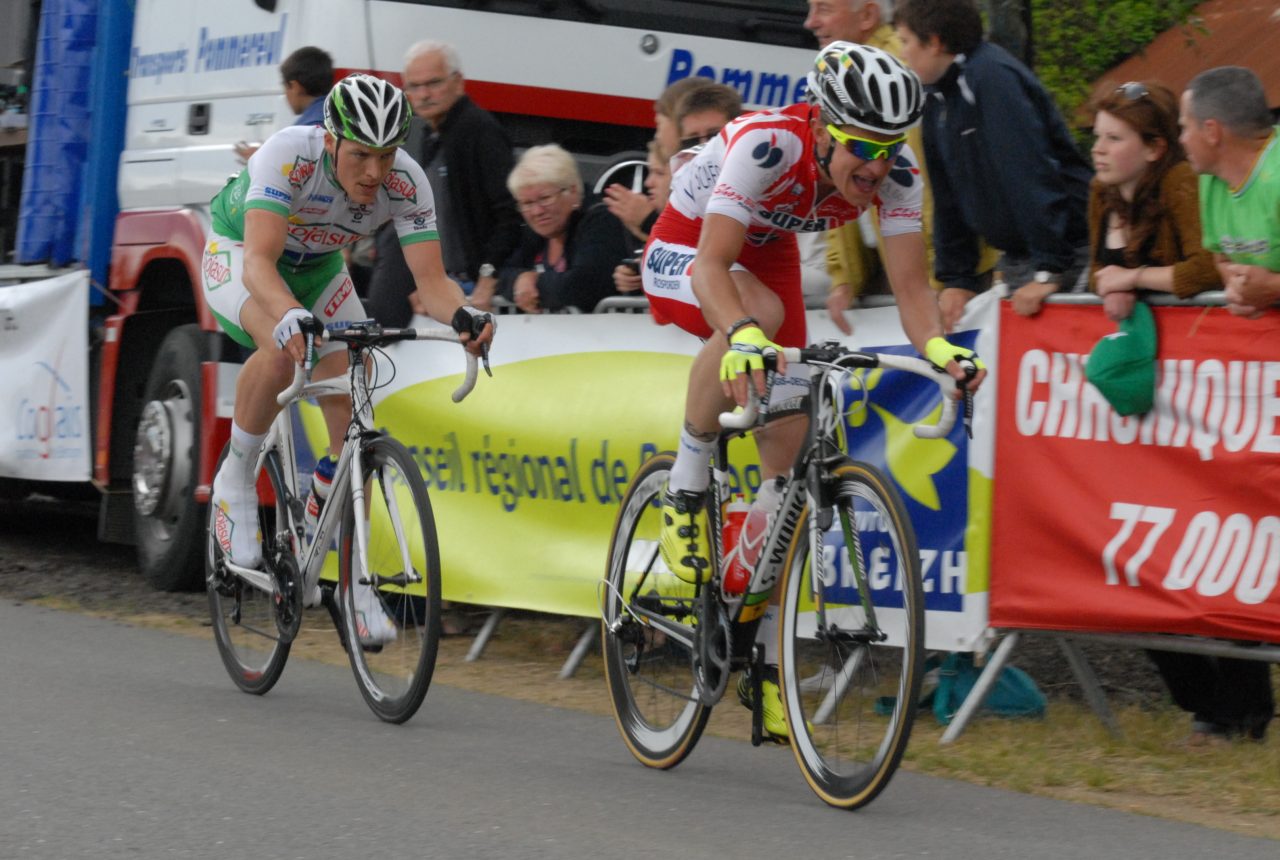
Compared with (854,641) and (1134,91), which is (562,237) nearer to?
(1134,91)

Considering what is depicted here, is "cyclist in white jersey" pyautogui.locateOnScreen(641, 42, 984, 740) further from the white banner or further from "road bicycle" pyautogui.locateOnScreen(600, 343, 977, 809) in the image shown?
the white banner

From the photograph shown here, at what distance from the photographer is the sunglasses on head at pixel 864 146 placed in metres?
5.38

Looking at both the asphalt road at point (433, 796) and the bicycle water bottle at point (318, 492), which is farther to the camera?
the bicycle water bottle at point (318, 492)

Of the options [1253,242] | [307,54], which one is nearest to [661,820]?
[1253,242]

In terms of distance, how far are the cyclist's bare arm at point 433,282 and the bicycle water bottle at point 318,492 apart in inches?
24.4

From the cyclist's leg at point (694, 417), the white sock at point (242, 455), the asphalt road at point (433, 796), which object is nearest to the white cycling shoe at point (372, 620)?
the asphalt road at point (433, 796)

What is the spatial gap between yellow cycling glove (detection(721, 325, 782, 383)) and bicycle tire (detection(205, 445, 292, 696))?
8.53 feet

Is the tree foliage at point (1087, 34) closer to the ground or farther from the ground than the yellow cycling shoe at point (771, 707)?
farther from the ground

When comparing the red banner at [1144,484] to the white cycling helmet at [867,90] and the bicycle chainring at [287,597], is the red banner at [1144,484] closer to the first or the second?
the white cycling helmet at [867,90]

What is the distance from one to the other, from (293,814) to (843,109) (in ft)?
7.38

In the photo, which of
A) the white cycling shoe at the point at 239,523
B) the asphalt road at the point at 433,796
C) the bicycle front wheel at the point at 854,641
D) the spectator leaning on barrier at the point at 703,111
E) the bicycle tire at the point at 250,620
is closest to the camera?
the asphalt road at the point at 433,796

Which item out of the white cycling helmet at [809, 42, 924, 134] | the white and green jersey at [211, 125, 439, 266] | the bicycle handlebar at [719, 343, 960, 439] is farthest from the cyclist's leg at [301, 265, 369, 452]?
the white cycling helmet at [809, 42, 924, 134]

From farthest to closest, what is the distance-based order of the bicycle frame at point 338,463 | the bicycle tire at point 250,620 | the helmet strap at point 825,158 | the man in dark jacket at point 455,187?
the man in dark jacket at point 455,187
the bicycle tire at point 250,620
the bicycle frame at point 338,463
the helmet strap at point 825,158

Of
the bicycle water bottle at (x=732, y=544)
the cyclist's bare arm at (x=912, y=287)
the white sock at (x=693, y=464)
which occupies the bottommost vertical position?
the bicycle water bottle at (x=732, y=544)
